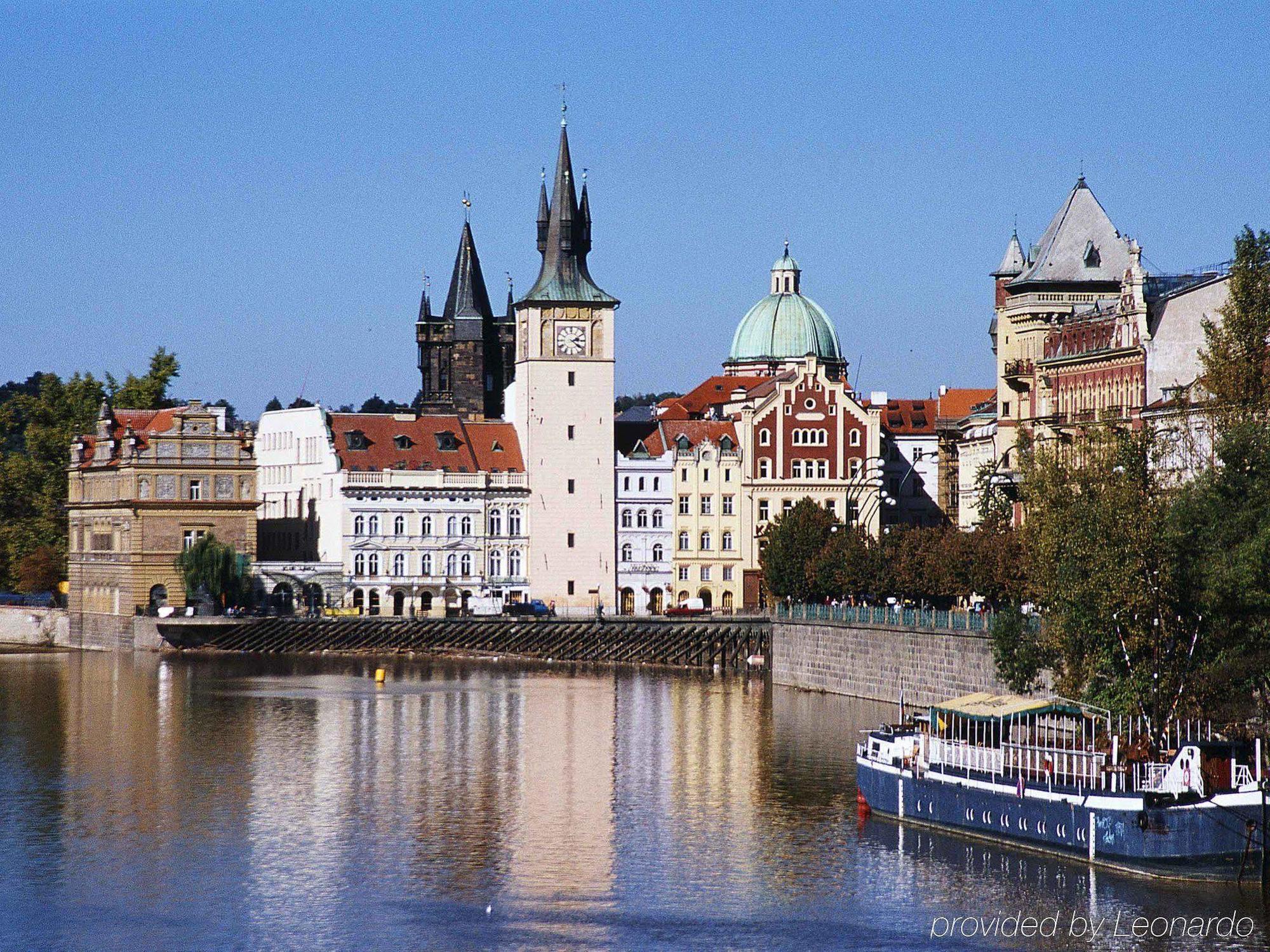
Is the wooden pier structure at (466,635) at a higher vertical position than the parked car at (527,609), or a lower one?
lower

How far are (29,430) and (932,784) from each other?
355ft

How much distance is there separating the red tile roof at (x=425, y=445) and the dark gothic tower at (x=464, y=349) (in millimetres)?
9694

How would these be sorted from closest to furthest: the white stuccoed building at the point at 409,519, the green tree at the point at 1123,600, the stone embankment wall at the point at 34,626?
the green tree at the point at 1123,600 < the white stuccoed building at the point at 409,519 < the stone embankment wall at the point at 34,626

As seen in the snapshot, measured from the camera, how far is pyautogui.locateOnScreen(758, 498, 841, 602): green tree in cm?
12131

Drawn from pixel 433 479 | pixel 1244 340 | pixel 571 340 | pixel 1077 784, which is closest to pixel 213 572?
pixel 433 479

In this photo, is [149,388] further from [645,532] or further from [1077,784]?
[1077,784]

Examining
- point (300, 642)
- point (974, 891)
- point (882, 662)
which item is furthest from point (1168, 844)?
point (300, 642)

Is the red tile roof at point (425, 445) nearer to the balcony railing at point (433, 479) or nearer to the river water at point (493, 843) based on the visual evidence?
the balcony railing at point (433, 479)

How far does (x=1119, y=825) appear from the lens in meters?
53.8

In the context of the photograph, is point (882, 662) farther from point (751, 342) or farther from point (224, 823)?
point (751, 342)

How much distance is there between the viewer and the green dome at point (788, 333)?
16200 cm

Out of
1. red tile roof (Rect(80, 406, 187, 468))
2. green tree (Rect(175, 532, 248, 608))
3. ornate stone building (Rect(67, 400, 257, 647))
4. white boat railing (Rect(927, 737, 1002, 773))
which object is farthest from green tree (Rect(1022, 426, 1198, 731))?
red tile roof (Rect(80, 406, 187, 468))

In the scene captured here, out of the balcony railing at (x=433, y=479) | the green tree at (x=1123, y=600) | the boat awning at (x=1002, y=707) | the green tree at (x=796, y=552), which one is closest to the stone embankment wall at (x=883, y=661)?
the green tree at (x=796, y=552)

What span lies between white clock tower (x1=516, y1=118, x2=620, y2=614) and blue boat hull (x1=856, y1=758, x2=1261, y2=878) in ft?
269
